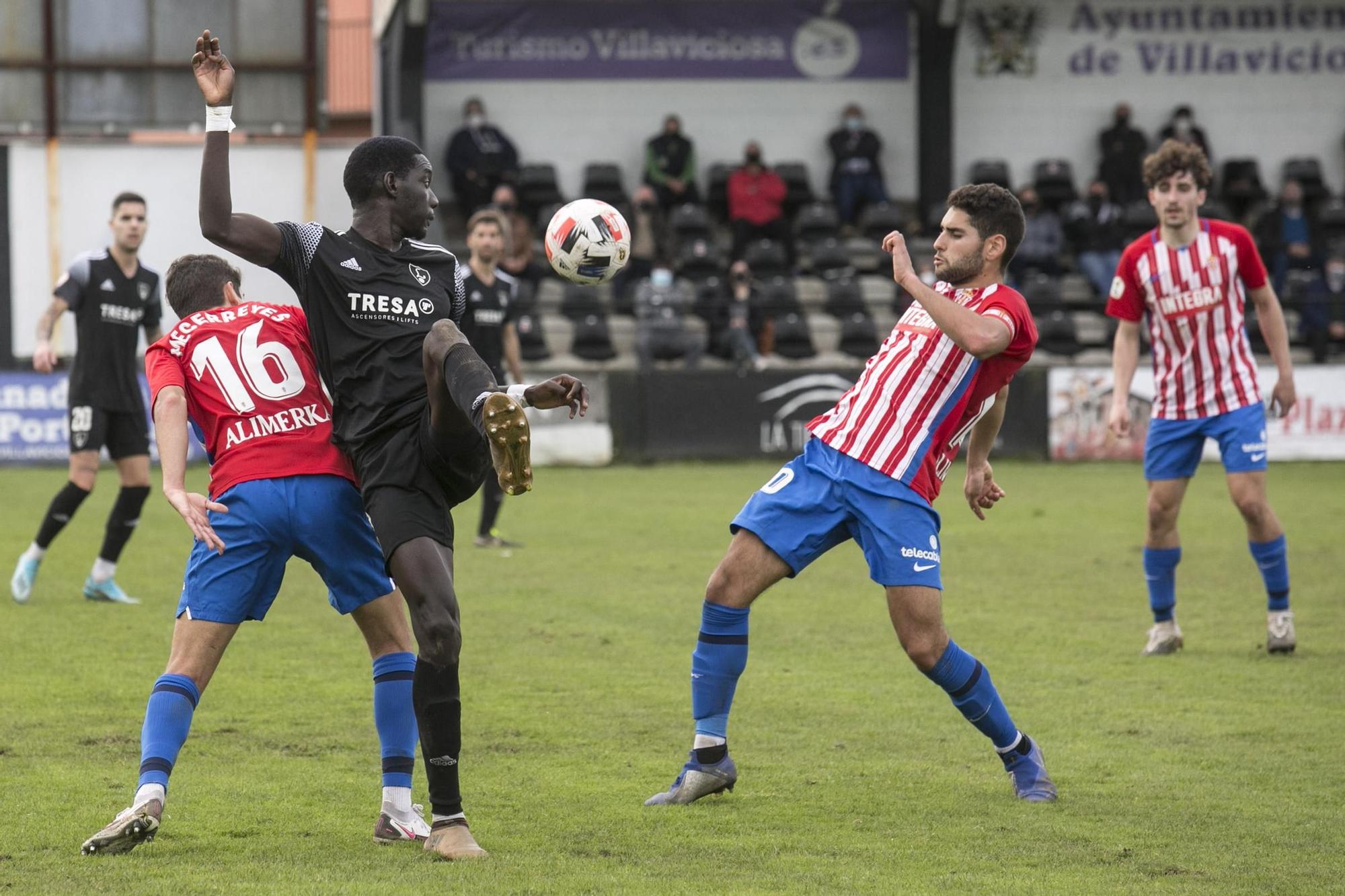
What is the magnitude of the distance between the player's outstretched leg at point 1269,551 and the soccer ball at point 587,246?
4.01 m

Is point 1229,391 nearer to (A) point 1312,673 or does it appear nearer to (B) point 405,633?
(A) point 1312,673

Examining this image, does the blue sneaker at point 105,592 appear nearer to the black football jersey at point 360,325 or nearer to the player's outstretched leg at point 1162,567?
the black football jersey at point 360,325

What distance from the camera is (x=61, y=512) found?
9.52m

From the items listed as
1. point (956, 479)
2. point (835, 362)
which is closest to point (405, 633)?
point (956, 479)

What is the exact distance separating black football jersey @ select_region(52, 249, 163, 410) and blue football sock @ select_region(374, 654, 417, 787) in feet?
16.6

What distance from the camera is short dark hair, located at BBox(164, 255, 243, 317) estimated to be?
5043mm

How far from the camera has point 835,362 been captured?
67.8 feet

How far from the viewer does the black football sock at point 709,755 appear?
5352mm

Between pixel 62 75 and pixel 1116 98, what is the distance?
1568 cm

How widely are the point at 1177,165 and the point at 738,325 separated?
12.5 m

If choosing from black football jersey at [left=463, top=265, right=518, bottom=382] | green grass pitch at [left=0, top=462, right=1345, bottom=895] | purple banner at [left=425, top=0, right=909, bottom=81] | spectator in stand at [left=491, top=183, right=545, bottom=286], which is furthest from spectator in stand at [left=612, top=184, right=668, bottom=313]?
green grass pitch at [left=0, top=462, right=1345, bottom=895]

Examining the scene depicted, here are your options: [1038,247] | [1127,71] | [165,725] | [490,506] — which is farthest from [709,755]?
[1127,71]

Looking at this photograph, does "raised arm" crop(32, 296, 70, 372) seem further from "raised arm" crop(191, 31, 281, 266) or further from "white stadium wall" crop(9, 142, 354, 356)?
"white stadium wall" crop(9, 142, 354, 356)

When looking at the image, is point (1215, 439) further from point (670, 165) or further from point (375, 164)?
point (670, 165)
